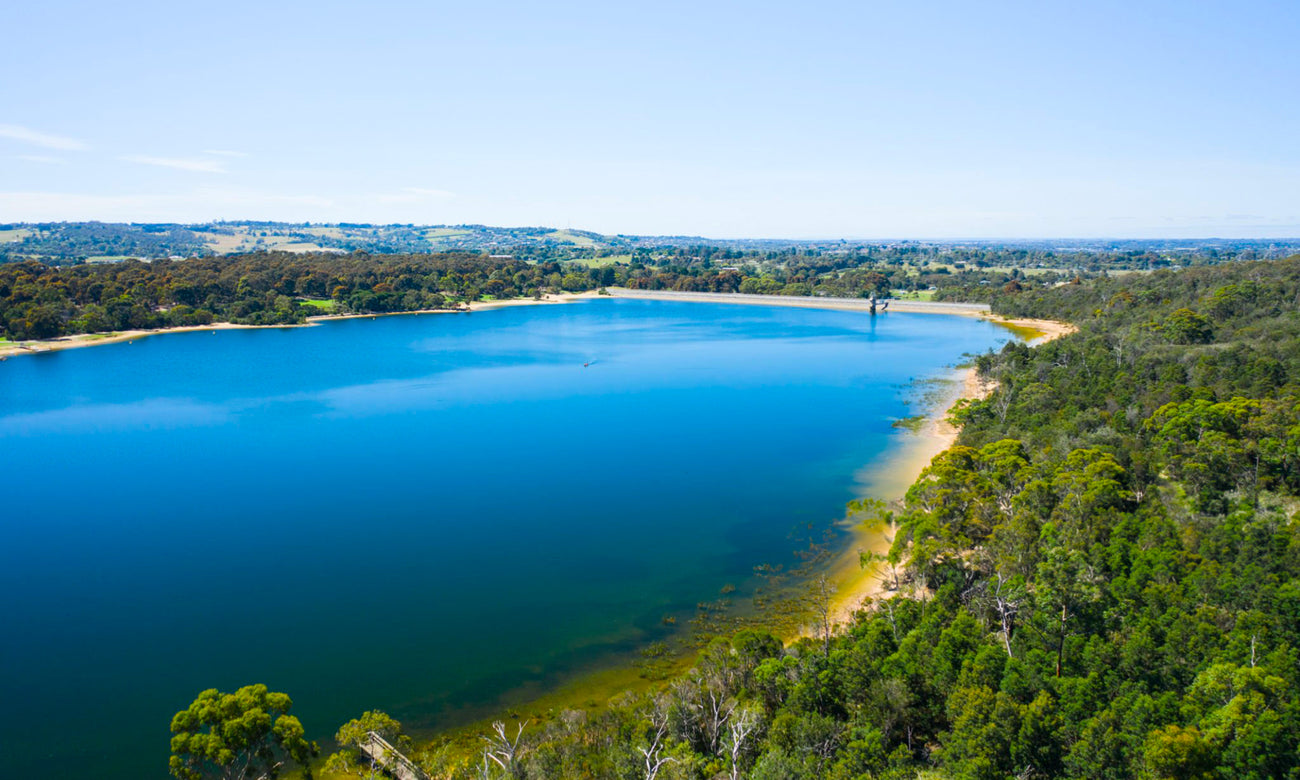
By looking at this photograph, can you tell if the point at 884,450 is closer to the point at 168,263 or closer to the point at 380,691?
the point at 380,691

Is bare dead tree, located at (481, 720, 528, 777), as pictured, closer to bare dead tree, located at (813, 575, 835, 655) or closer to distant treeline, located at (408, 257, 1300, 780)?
distant treeline, located at (408, 257, 1300, 780)

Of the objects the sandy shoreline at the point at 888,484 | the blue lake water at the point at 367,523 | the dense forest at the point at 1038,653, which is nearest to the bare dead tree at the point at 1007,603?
the dense forest at the point at 1038,653

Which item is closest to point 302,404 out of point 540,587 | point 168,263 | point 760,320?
point 540,587

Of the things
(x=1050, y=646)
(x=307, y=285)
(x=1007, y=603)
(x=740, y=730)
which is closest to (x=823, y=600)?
(x=1007, y=603)

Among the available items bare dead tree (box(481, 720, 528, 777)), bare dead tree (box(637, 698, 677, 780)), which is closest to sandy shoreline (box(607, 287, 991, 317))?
bare dead tree (box(637, 698, 677, 780))

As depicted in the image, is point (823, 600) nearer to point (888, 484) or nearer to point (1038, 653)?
point (1038, 653)

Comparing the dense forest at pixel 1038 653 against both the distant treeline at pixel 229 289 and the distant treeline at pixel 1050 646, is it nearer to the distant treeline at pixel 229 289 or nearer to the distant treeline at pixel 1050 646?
the distant treeline at pixel 1050 646
